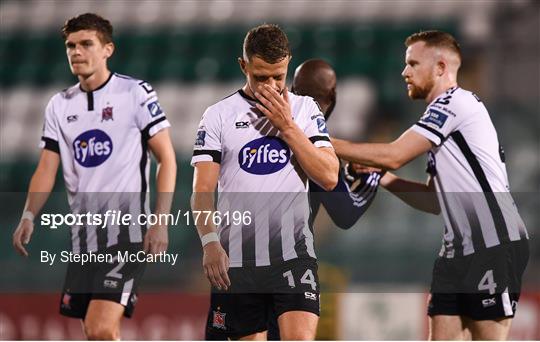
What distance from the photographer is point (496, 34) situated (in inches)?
427

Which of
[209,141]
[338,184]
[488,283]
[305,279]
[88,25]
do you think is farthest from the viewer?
[88,25]

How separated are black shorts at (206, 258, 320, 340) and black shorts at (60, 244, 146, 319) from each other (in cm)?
82

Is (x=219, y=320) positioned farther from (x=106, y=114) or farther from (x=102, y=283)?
(x=106, y=114)

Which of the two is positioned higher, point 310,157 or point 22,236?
point 310,157

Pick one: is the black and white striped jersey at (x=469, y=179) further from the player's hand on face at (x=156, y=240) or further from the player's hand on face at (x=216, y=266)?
the player's hand on face at (x=156, y=240)

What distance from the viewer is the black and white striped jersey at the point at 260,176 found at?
4.16 meters

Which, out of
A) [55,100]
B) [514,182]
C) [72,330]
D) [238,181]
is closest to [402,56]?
[514,182]

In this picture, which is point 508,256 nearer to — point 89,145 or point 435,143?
point 435,143

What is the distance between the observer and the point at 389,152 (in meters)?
4.60

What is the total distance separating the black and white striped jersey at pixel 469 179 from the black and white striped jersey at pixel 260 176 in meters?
0.70

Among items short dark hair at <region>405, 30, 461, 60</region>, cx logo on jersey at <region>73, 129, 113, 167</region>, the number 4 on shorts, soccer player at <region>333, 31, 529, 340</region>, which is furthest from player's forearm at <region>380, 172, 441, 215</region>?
cx logo on jersey at <region>73, 129, 113, 167</region>

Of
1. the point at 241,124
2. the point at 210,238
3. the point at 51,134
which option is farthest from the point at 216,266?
the point at 51,134

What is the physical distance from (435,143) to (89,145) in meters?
1.75

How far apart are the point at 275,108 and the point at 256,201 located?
1.46ft
